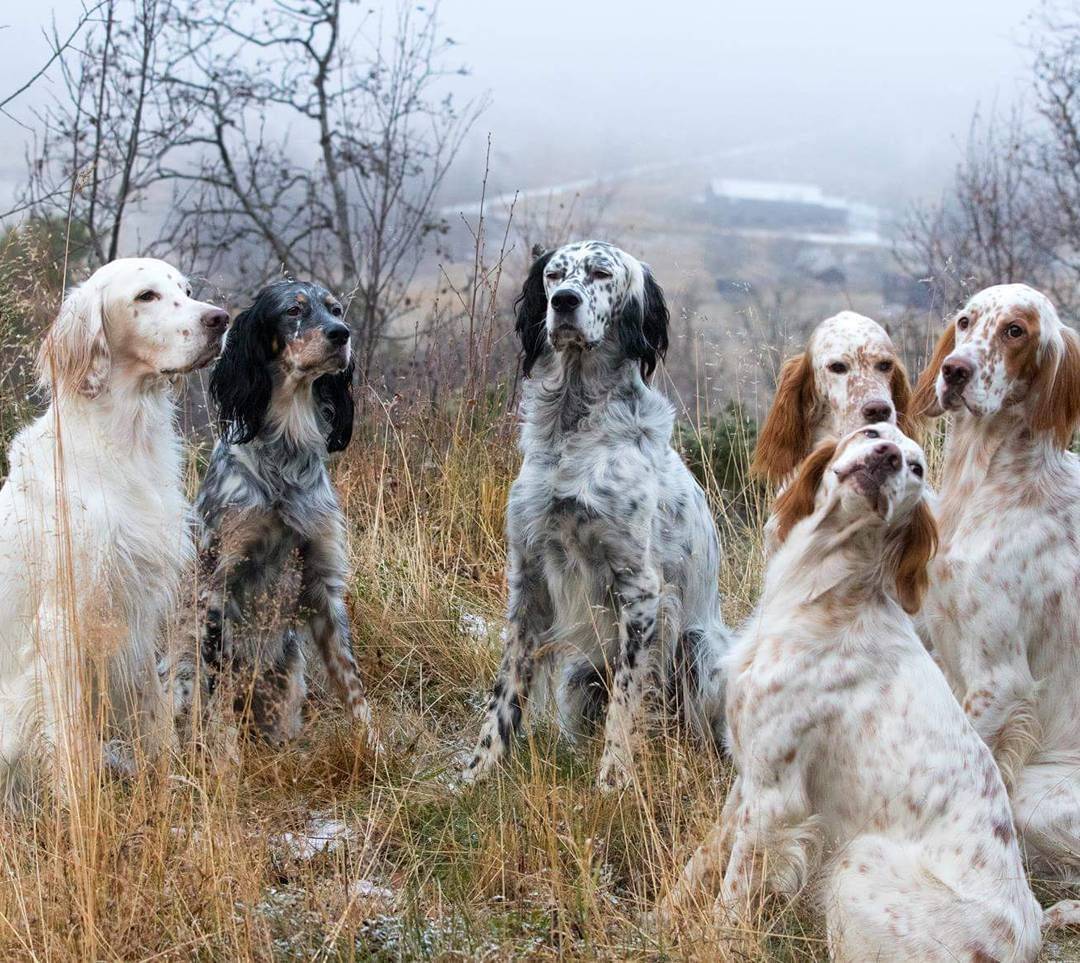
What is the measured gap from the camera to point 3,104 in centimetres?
438

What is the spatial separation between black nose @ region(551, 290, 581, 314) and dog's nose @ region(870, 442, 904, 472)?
1411mm

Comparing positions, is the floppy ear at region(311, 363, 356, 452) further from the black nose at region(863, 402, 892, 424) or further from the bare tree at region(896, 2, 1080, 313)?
the bare tree at region(896, 2, 1080, 313)

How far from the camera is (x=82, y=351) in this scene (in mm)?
3674

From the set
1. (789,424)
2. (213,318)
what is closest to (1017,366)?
(789,424)

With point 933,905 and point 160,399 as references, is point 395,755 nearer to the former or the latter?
point 160,399

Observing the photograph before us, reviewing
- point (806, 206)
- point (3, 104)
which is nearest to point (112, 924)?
point (3, 104)

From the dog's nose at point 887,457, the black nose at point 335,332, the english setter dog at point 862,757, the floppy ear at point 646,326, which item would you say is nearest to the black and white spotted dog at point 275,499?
the black nose at point 335,332

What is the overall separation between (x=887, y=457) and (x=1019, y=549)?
820 mm

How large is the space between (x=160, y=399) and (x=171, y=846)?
1.33 meters

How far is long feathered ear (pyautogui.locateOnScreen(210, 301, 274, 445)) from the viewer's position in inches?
166

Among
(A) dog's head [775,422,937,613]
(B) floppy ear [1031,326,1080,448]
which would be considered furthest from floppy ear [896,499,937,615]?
(B) floppy ear [1031,326,1080,448]

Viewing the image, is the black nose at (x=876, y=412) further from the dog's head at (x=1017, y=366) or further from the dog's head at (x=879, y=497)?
the dog's head at (x=879, y=497)

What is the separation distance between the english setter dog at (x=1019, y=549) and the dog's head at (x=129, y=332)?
198cm

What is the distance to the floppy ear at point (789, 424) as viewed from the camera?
3.88m
